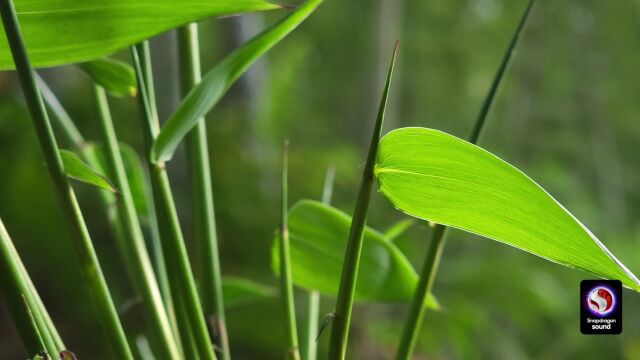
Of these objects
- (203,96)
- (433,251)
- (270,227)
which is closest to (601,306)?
(433,251)

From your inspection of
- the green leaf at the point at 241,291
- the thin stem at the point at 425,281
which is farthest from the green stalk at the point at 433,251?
the green leaf at the point at 241,291

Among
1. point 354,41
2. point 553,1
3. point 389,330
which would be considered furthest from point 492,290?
point 553,1

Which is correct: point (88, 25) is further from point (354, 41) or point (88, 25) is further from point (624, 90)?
point (624, 90)

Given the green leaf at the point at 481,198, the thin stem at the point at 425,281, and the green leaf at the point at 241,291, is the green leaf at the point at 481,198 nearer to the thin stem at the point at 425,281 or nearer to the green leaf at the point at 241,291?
the thin stem at the point at 425,281

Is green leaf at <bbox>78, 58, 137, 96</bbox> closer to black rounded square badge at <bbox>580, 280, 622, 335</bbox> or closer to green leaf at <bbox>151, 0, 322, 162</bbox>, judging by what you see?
green leaf at <bbox>151, 0, 322, 162</bbox>

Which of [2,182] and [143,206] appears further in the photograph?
[2,182]
